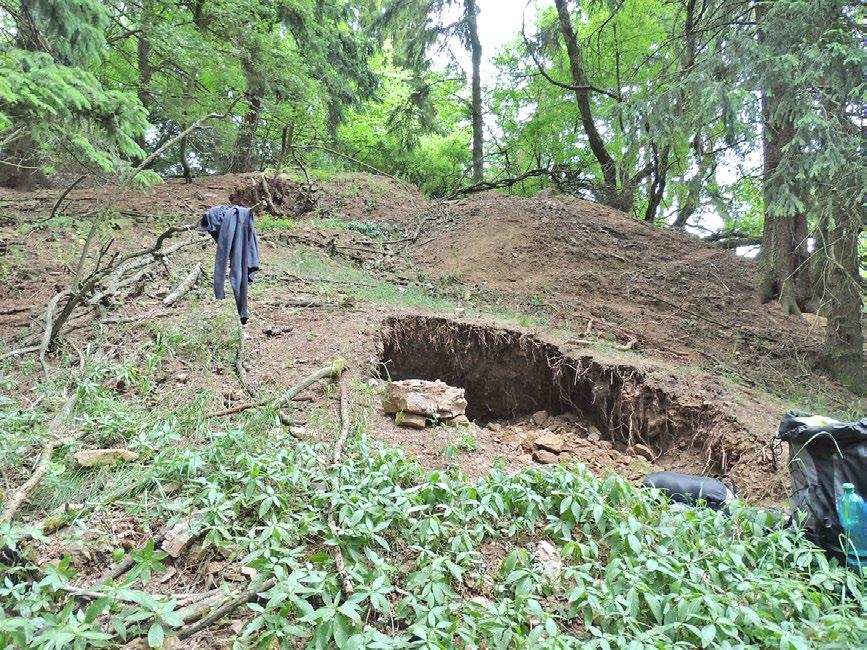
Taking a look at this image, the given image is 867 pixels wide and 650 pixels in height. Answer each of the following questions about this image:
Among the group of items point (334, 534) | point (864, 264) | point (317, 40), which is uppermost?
point (317, 40)

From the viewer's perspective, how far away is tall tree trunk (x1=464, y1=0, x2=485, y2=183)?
13406 millimetres

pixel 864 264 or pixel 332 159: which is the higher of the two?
pixel 332 159

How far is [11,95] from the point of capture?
10.1 feet

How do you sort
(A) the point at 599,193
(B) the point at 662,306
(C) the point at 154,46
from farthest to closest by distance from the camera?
(A) the point at 599,193 → (B) the point at 662,306 → (C) the point at 154,46

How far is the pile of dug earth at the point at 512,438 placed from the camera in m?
4.11

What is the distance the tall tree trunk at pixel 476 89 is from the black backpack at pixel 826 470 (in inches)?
450

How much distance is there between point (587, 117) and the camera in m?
→ 10.8

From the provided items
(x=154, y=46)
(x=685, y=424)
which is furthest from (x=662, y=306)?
(x=154, y=46)

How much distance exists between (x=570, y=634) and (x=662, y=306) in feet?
20.9

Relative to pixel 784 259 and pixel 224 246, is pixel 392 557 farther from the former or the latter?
pixel 784 259

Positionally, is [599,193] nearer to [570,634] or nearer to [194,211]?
[194,211]

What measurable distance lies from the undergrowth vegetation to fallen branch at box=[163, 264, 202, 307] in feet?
6.58

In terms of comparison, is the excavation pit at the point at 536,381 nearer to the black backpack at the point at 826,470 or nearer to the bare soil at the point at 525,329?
the bare soil at the point at 525,329

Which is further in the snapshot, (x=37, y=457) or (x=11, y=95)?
(x=11, y=95)
